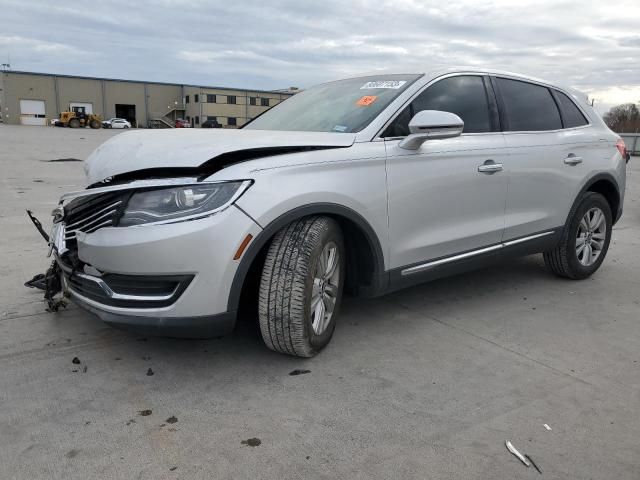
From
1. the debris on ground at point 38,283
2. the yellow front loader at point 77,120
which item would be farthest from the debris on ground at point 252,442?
the yellow front loader at point 77,120

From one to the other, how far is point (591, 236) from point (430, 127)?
8.86ft

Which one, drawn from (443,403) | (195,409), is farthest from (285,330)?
(443,403)

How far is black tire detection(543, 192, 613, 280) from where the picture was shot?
16.0 ft

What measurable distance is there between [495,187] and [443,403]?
6.07ft

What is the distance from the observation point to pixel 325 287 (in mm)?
3236

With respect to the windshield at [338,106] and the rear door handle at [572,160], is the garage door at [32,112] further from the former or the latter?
the rear door handle at [572,160]

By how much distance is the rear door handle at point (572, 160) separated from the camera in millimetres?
4668

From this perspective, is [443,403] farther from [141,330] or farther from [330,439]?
[141,330]

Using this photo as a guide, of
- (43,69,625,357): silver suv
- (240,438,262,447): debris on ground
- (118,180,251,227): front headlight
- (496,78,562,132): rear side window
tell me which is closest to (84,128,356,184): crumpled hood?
(43,69,625,357): silver suv

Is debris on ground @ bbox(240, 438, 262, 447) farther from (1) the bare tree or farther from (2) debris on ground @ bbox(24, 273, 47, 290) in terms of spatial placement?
(1) the bare tree

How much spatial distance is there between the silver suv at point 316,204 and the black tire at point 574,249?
0.14 meters

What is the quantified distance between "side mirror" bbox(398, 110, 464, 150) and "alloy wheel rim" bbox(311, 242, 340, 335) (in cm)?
82

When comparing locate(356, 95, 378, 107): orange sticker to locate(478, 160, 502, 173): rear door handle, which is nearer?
locate(356, 95, 378, 107): orange sticker

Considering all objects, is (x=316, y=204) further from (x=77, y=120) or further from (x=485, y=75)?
(x=77, y=120)
